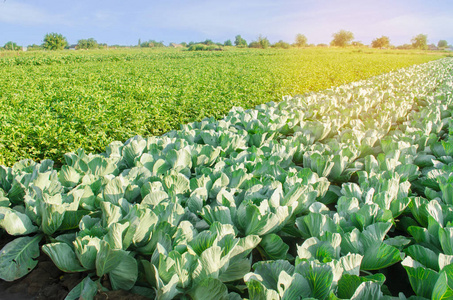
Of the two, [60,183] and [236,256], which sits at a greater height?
[60,183]

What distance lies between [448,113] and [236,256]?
4.64 meters

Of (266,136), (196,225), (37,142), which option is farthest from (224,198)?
(37,142)

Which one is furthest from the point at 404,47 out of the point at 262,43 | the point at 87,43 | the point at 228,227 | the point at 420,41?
the point at 228,227

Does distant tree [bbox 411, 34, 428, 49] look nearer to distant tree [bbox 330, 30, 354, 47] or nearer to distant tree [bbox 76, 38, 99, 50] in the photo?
distant tree [bbox 330, 30, 354, 47]

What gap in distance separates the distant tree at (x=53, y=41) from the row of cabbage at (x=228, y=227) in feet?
266

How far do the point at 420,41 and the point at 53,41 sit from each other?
329 feet

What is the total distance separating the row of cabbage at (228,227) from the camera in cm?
109

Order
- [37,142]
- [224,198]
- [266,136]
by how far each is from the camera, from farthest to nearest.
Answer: [37,142] < [266,136] < [224,198]

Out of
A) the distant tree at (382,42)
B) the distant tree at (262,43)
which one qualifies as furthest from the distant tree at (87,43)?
the distant tree at (382,42)

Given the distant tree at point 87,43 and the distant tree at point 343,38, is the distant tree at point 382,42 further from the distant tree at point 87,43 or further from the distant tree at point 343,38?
the distant tree at point 87,43

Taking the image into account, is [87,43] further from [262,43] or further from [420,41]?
[420,41]

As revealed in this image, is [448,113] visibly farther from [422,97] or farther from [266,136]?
[266,136]

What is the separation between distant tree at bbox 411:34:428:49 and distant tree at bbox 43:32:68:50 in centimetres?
9873

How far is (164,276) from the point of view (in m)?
1.10
